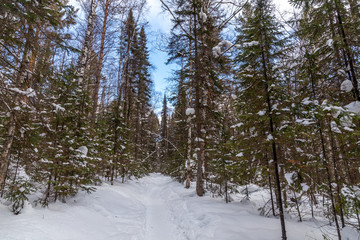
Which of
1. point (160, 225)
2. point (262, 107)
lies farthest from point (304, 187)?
point (160, 225)

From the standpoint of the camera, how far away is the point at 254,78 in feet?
18.4

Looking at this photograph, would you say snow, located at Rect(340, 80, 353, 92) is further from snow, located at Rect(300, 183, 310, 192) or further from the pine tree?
snow, located at Rect(300, 183, 310, 192)

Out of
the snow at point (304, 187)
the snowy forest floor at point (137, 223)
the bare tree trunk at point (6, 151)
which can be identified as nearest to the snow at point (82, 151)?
the snowy forest floor at point (137, 223)

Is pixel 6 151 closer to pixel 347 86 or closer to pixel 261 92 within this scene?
pixel 261 92

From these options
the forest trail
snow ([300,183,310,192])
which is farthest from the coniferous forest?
the forest trail

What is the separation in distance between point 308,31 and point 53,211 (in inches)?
396

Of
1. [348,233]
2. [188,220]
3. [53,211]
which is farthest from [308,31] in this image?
[53,211]

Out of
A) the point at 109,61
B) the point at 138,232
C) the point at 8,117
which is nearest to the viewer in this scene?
the point at 8,117

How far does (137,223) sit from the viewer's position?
22.5 ft

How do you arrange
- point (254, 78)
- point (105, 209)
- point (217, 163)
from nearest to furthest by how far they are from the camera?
point (254, 78) < point (105, 209) < point (217, 163)

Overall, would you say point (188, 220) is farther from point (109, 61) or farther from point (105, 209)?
point (109, 61)

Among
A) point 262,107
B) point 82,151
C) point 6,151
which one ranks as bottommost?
point 6,151

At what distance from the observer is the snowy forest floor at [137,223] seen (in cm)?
434

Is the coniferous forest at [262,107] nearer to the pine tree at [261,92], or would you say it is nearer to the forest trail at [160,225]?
the pine tree at [261,92]
